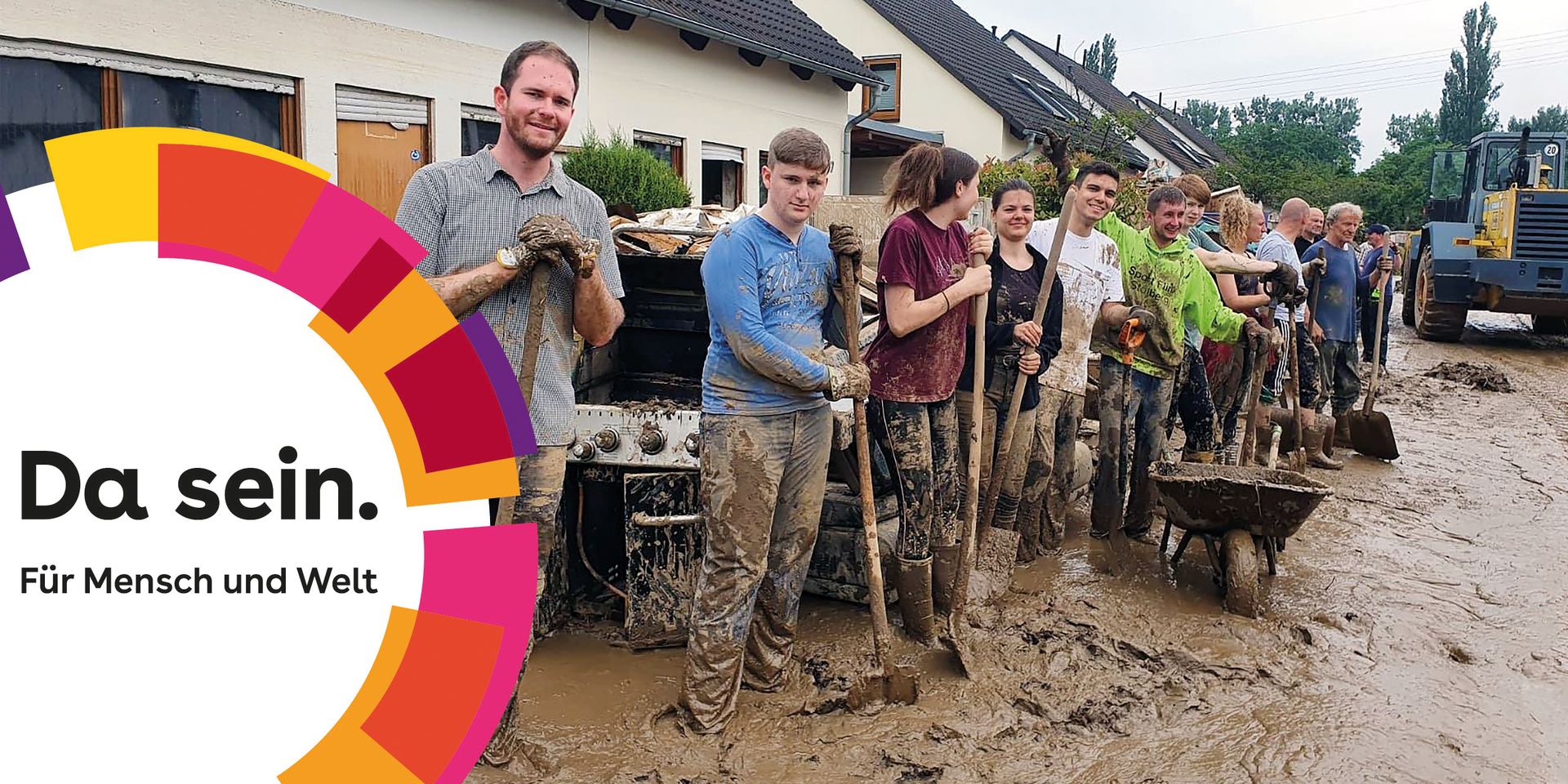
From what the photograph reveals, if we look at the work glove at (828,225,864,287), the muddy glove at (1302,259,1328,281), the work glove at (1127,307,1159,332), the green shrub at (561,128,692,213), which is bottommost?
the work glove at (1127,307,1159,332)

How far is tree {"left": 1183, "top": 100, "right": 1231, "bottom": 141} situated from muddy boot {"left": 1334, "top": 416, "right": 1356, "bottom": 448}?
99481 millimetres

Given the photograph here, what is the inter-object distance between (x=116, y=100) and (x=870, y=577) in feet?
19.0

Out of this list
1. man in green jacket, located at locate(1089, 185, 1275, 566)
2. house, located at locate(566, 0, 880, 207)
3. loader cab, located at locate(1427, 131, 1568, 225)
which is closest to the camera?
man in green jacket, located at locate(1089, 185, 1275, 566)

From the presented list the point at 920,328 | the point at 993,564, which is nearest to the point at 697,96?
the point at 993,564

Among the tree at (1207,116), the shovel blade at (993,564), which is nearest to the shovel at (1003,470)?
the shovel blade at (993,564)

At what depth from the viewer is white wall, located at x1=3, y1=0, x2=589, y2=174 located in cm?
663

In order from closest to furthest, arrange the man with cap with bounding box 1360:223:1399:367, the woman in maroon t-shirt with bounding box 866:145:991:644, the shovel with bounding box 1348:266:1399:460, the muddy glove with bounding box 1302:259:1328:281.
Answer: the woman in maroon t-shirt with bounding box 866:145:991:644
the muddy glove with bounding box 1302:259:1328:281
the shovel with bounding box 1348:266:1399:460
the man with cap with bounding box 1360:223:1399:367

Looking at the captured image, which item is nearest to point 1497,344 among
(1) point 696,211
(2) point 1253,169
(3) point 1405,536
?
(3) point 1405,536

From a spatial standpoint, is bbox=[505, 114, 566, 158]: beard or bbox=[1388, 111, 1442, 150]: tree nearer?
bbox=[505, 114, 566, 158]: beard

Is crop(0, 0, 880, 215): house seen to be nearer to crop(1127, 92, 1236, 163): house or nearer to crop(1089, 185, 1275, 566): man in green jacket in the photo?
crop(1089, 185, 1275, 566): man in green jacket

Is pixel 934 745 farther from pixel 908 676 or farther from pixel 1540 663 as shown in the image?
pixel 1540 663

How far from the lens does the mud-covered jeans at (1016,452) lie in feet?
15.8

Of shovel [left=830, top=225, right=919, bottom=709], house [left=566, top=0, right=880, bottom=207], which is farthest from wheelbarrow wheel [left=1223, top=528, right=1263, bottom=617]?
house [left=566, top=0, right=880, bottom=207]

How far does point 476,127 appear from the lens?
31.9ft
